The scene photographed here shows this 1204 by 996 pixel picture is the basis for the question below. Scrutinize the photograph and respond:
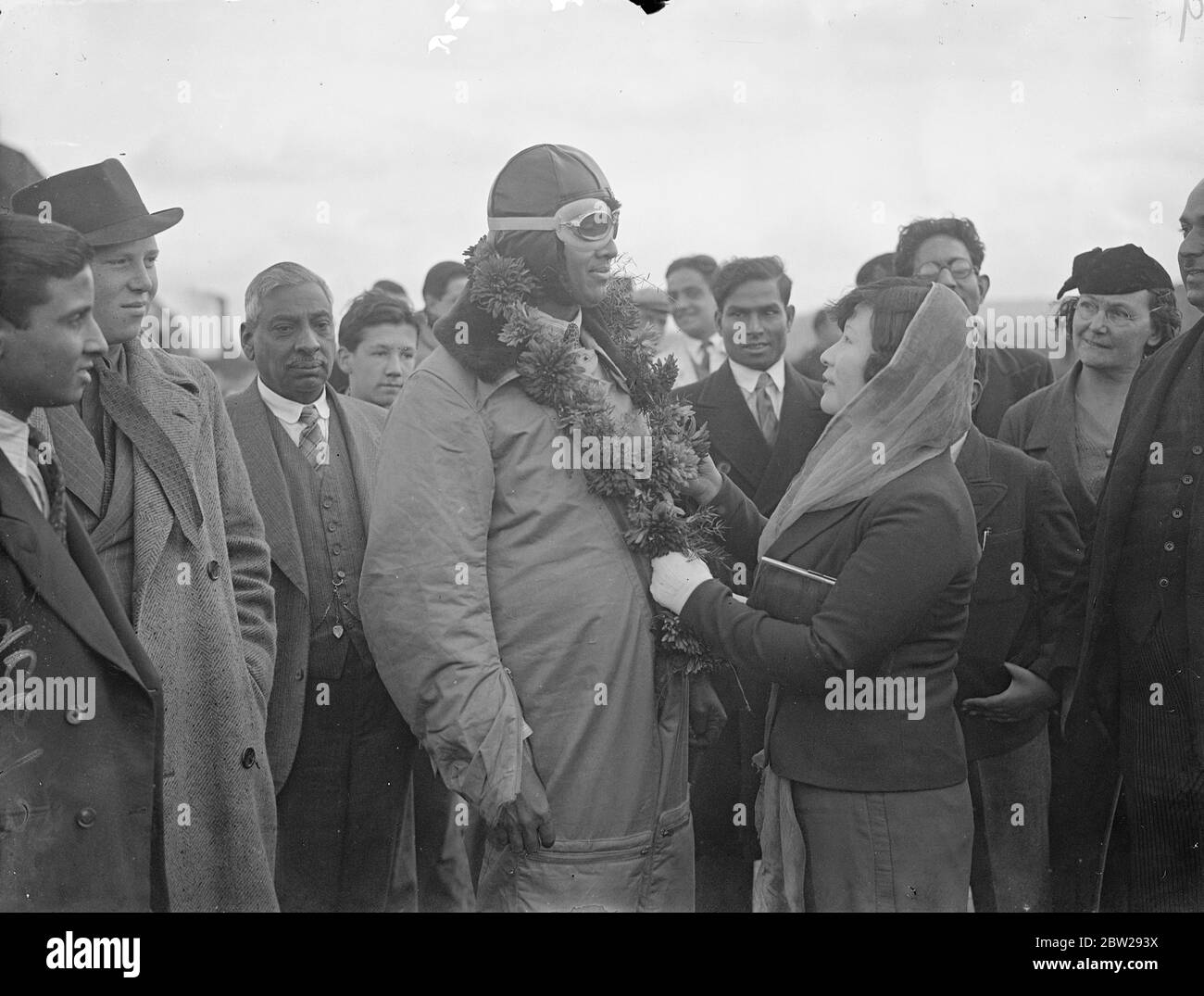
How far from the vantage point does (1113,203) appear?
3215mm

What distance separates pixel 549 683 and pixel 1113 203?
186 cm

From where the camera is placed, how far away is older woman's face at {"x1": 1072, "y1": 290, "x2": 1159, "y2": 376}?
10.8 feet

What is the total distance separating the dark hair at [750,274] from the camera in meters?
3.27

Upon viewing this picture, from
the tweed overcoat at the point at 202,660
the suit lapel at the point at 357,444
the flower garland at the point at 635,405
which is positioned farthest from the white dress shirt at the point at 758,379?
the tweed overcoat at the point at 202,660

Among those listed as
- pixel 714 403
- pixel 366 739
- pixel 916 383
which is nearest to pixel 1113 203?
pixel 916 383

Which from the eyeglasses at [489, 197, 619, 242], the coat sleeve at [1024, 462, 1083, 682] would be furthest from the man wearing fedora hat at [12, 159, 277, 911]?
the coat sleeve at [1024, 462, 1083, 682]

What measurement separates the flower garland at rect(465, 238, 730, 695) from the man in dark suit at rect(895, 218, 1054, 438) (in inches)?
26.4

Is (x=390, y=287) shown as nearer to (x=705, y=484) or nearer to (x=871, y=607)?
(x=705, y=484)

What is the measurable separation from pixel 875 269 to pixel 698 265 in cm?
45

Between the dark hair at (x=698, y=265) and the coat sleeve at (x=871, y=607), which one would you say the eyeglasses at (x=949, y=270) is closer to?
the dark hair at (x=698, y=265)

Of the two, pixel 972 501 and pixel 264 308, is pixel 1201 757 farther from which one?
pixel 264 308

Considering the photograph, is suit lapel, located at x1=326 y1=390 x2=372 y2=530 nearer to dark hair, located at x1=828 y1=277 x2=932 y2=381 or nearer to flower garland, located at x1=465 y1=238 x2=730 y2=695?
flower garland, located at x1=465 y1=238 x2=730 y2=695
